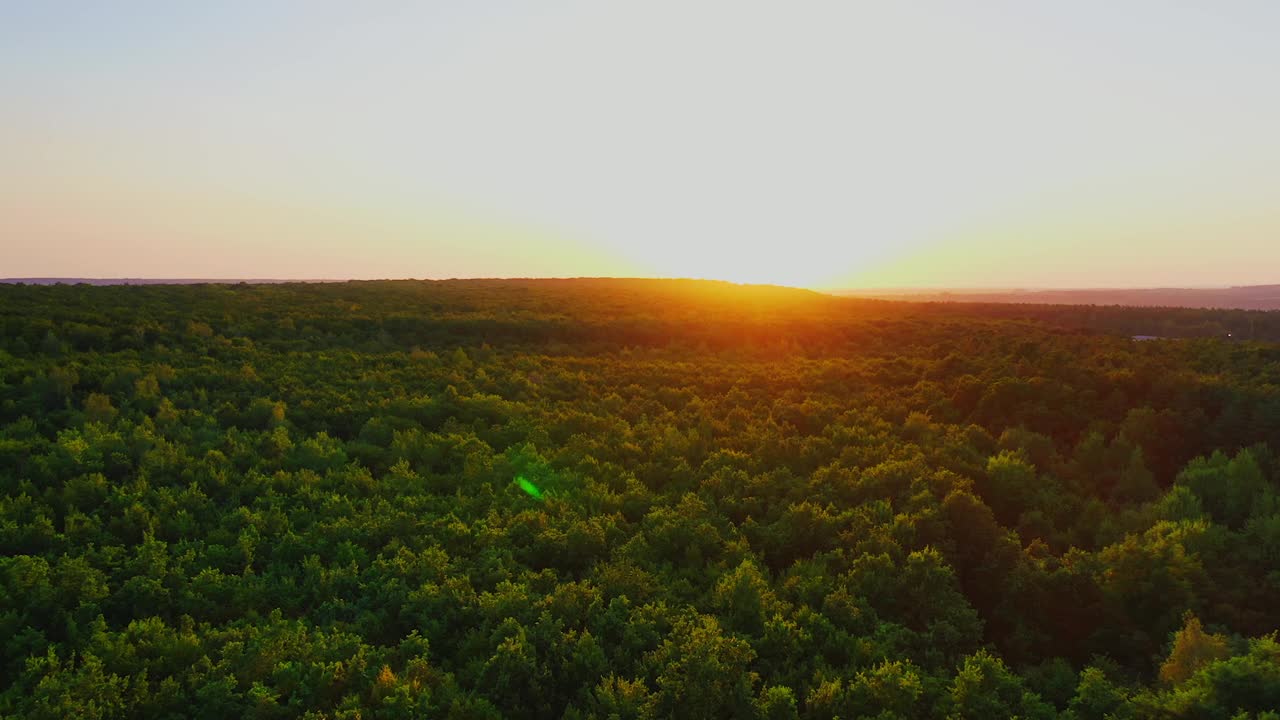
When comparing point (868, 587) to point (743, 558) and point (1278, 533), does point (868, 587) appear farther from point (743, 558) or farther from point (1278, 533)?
point (1278, 533)

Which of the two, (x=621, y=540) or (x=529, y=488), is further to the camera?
(x=529, y=488)

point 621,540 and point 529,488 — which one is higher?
point 529,488

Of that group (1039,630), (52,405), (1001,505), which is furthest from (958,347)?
(52,405)

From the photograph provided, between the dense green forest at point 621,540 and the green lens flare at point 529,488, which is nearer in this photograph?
the dense green forest at point 621,540

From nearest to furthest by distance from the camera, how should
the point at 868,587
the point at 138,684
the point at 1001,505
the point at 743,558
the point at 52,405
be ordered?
1. the point at 138,684
2. the point at 868,587
3. the point at 743,558
4. the point at 1001,505
5. the point at 52,405

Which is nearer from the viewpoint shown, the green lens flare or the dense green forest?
the dense green forest
